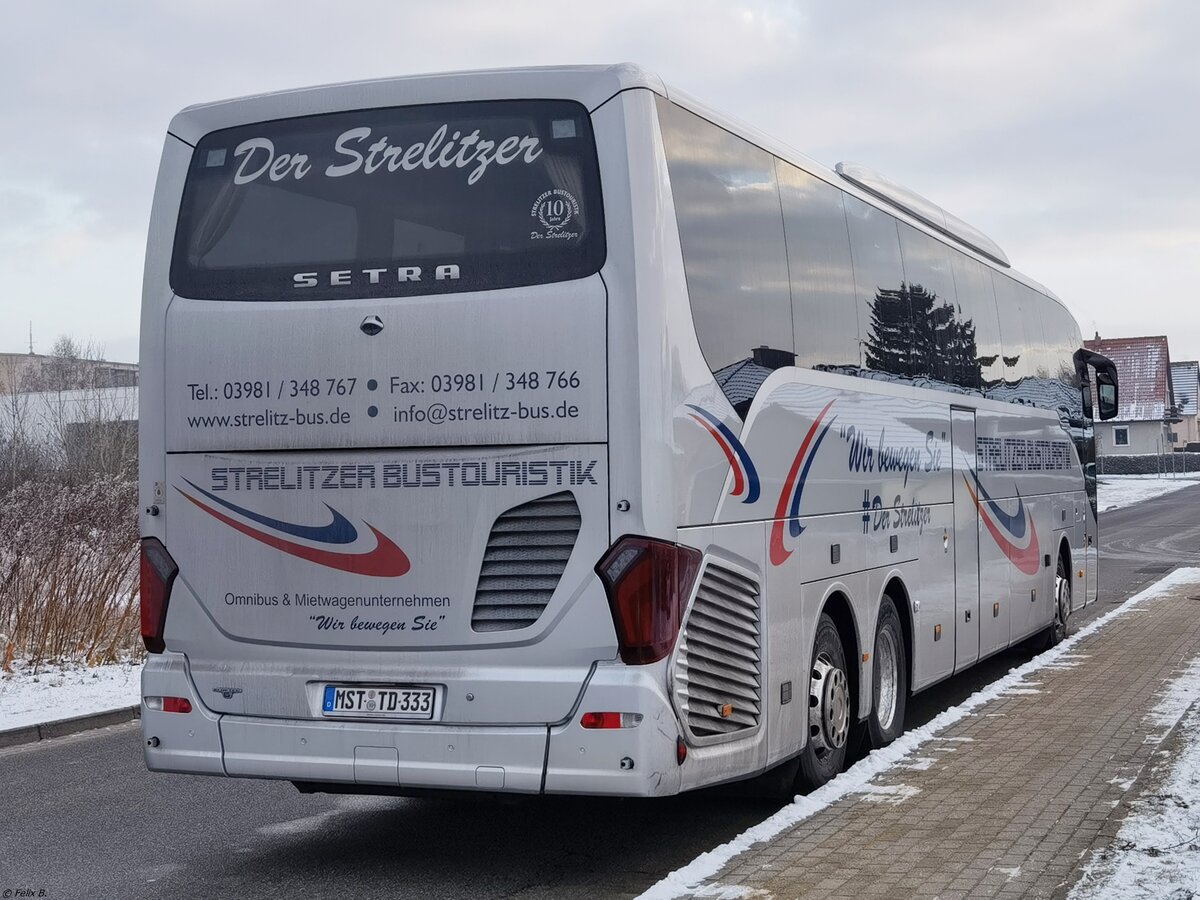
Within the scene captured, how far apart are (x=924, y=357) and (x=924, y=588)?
5.28 feet

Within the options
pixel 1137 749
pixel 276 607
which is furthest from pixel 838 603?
pixel 276 607

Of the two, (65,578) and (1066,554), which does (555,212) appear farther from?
(1066,554)

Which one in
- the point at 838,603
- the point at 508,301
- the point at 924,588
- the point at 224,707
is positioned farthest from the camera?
the point at 924,588

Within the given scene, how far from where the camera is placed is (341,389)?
255 inches

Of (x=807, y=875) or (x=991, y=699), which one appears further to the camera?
(x=991, y=699)

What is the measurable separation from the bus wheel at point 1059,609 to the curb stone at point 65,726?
→ 876 cm

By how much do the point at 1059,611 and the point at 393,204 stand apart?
10709 millimetres

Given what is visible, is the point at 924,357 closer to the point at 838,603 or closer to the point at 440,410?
the point at 838,603

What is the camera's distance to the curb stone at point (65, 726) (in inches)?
413

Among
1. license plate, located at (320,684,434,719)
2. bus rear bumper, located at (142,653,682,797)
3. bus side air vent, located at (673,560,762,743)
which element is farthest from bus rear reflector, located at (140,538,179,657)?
bus side air vent, located at (673,560,762,743)

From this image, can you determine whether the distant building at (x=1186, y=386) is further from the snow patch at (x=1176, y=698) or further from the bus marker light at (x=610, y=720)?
the bus marker light at (x=610, y=720)

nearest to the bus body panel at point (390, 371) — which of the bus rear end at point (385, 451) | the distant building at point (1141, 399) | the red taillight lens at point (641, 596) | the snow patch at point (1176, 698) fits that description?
the bus rear end at point (385, 451)

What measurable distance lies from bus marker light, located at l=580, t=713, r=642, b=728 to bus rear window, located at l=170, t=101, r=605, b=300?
5.91 ft

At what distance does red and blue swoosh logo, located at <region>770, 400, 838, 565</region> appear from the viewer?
23.8ft
